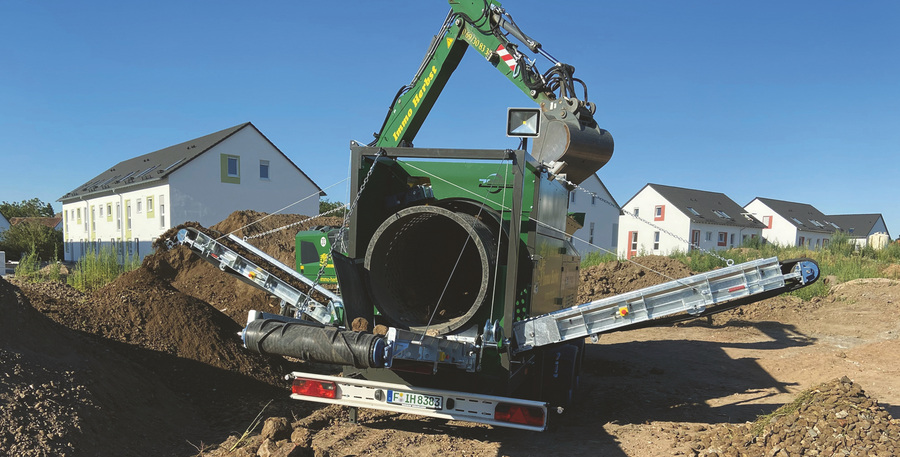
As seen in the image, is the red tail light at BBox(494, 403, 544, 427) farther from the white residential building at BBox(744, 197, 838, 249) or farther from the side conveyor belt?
the white residential building at BBox(744, 197, 838, 249)

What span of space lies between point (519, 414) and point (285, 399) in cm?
350

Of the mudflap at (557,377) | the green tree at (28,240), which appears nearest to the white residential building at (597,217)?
the green tree at (28,240)

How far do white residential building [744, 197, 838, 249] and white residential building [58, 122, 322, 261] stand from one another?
133 feet

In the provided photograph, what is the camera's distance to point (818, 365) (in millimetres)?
9672

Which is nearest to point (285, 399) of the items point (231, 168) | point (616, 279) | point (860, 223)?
point (616, 279)

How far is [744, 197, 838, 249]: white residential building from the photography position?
51.9 m

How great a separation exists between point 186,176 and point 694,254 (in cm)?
2332

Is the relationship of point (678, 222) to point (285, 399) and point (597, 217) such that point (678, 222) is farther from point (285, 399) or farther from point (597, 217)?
point (285, 399)

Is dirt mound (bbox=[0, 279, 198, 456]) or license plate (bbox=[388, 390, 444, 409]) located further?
license plate (bbox=[388, 390, 444, 409])

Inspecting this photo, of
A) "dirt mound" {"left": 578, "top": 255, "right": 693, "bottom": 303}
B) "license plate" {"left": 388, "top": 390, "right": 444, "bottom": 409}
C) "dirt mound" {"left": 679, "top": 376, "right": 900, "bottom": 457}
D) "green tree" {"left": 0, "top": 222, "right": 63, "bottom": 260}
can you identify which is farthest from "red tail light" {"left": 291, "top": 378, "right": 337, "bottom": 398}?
"green tree" {"left": 0, "top": 222, "right": 63, "bottom": 260}

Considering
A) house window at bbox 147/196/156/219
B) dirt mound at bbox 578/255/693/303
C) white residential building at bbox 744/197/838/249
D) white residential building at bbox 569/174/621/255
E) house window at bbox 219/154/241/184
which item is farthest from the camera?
white residential building at bbox 744/197/838/249

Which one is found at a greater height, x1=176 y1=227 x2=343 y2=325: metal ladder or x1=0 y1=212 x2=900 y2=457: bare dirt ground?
x1=176 y1=227 x2=343 y2=325: metal ladder

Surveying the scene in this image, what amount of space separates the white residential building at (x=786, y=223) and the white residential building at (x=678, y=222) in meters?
5.62

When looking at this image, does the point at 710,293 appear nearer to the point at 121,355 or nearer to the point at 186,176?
the point at 121,355
